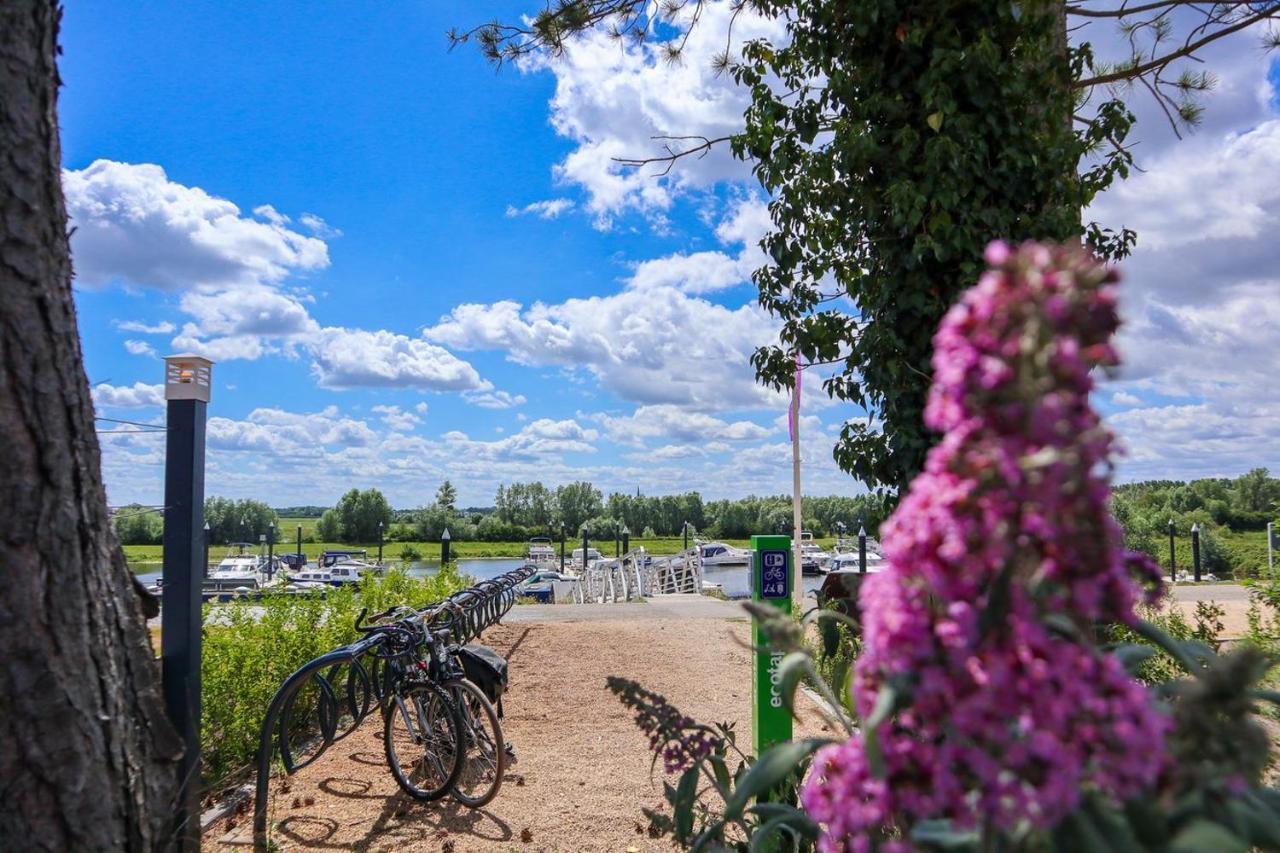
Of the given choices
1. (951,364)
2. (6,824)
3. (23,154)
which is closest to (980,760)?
(951,364)

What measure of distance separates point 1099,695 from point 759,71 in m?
4.75

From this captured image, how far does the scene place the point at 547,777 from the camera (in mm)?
4047

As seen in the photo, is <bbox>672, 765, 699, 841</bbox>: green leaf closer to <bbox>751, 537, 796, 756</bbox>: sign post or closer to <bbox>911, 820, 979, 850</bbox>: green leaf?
<bbox>911, 820, 979, 850</bbox>: green leaf

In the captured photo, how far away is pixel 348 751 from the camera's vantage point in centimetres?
452

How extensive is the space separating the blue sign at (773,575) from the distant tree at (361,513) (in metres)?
71.0

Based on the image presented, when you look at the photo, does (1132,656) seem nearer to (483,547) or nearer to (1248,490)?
(1248,490)

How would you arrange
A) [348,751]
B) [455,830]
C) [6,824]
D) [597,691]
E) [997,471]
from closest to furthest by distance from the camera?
[997,471]
[6,824]
[455,830]
[348,751]
[597,691]

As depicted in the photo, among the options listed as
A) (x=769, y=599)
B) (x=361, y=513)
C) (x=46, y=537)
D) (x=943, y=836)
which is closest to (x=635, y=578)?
(x=769, y=599)

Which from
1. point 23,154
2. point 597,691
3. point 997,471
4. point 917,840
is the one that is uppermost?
point 23,154

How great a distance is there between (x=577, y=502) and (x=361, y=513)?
20553 millimetres

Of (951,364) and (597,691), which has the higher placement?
(951,364)

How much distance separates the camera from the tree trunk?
174cm

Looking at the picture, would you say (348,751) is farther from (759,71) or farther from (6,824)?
(759,71)

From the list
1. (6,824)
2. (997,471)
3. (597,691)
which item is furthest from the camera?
(597,691)
